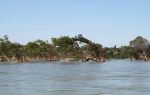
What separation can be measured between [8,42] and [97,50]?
93.9ft

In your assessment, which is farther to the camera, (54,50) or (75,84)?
(54,50)

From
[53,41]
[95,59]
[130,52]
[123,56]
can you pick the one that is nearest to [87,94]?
[95,59]

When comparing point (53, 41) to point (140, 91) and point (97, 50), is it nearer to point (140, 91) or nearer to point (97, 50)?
point (97, 50)

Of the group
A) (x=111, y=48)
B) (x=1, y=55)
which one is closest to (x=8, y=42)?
(x=1, y=55)

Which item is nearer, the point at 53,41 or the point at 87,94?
the point at 87,94

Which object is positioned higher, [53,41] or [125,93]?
[53,41]

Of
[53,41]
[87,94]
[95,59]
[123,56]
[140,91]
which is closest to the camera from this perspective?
[87,94]

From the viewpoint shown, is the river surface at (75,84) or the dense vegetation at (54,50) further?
the dense vegetation at (54,50)

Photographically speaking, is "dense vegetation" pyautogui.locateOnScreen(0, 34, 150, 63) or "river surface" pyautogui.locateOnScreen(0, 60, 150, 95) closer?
"river surface" pyautogui.locateOnScreen(0, 60, 150, 95)

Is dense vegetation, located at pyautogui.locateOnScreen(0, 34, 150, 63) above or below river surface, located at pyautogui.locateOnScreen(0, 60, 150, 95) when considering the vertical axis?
above

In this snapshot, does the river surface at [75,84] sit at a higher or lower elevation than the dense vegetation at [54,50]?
lower

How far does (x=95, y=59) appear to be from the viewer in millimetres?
135750

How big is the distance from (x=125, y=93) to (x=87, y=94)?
8.05 ft

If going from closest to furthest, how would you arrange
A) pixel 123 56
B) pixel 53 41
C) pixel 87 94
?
pixel 87 94 < pixel 53 41 < pixel 123 56
